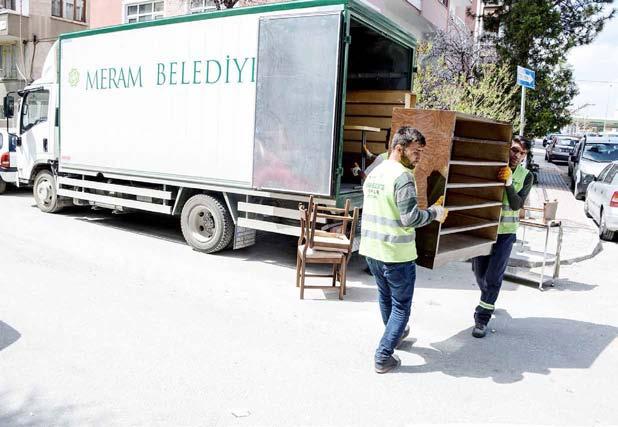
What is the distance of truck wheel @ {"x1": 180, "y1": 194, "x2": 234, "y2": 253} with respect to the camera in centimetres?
780

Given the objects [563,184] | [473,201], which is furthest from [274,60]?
[563,184]

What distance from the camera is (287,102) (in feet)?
22.1

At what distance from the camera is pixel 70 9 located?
28.9 metres

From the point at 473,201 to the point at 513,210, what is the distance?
36cm

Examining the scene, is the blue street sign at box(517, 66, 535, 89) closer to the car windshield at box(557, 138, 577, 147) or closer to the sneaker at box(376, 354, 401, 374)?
the sneaker at box(376, 354, 401, 374)

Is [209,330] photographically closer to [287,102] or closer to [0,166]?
[287,102]

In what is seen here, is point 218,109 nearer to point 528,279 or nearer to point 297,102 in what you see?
point 297,102

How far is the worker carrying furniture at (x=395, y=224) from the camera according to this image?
4.03 meters

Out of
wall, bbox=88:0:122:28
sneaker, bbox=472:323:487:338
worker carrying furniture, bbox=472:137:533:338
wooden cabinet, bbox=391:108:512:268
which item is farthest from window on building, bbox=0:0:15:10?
sneaker, bbox=472:323:487:338

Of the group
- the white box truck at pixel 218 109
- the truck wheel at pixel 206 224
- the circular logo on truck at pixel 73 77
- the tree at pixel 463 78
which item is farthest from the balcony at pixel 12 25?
the truck wheel at pixel 206 224

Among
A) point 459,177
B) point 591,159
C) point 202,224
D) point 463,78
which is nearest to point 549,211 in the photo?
point 459,177

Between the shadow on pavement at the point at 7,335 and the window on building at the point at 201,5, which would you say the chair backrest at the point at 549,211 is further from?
the window on building at the point at 201,5

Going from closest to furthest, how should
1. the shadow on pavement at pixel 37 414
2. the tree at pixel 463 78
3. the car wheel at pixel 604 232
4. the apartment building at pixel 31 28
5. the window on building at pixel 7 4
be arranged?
1. the shadow on pavement at pixel 37 414
2. the car wheel at pixel 604 232
3. the tree at pixel 463 78
4. the apartment building at pixel 31 28
5. the window on building at pixel 7 4

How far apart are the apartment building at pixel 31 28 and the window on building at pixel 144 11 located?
28.5 feet
